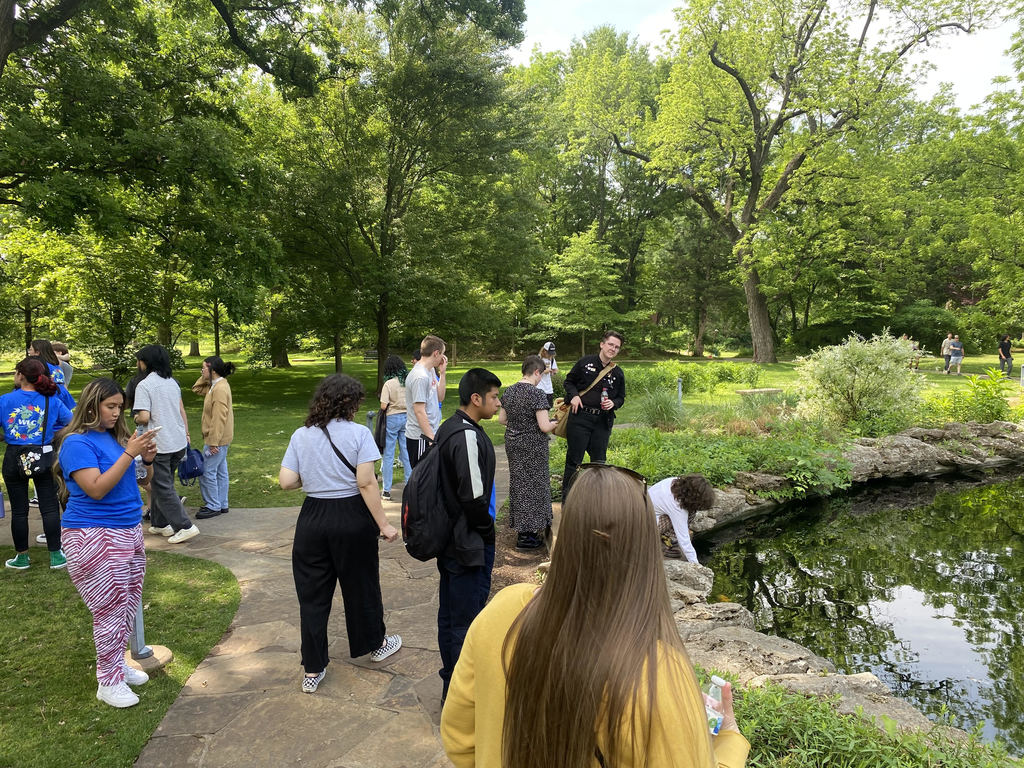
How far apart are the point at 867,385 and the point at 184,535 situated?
11.1m

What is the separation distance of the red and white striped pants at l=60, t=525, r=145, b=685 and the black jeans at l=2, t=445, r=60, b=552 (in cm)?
247

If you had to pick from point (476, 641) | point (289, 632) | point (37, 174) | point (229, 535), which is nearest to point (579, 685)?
point (476, 641)

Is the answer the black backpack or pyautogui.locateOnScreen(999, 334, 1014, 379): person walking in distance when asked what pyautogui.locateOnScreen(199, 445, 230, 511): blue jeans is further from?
pyautogui.locateOnScreen(999, 334, 1014, 379): person walking in distance

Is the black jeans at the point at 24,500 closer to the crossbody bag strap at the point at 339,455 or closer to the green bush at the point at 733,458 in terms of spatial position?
the crossbody bag strap at the point at 339,455

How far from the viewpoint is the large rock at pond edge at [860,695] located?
120 inches

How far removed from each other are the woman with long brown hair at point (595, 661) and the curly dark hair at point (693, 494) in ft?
13.6

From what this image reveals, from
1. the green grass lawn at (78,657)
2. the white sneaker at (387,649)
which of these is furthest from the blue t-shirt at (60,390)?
the white sneaker at (387,649)

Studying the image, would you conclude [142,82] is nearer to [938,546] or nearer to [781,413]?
[781,413]

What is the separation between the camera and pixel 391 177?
1759 centimetres

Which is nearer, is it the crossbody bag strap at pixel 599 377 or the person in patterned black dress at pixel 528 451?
the person in patterned black dress at pixel 528 451

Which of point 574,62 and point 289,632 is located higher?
point 574,62

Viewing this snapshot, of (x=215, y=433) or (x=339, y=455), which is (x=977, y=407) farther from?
(x=215, y=433)

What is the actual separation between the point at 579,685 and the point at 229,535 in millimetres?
6185

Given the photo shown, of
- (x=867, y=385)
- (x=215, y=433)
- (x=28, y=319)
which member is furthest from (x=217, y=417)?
(x=28, y=319)
